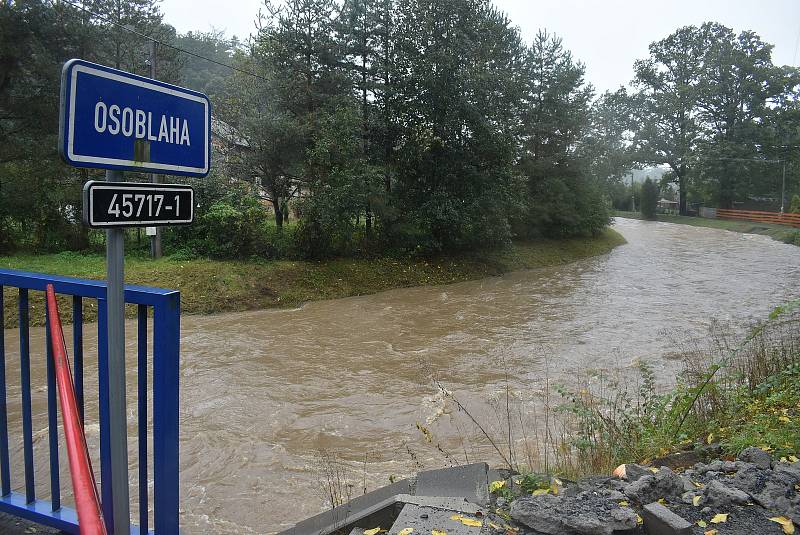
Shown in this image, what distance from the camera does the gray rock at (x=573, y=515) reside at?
8.71 ft

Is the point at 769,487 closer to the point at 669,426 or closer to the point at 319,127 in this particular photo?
the point at 669,426

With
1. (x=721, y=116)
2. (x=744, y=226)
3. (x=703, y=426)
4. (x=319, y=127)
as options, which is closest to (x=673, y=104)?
(x=721, y=116)

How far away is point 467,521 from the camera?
2.85 meters

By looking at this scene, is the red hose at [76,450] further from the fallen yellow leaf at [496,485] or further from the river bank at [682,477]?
the fallen yellow leaf at [496,485]

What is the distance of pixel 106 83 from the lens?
6.28 ft

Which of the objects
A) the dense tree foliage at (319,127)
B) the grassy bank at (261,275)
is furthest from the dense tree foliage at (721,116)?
the grassy bank at (261,275)

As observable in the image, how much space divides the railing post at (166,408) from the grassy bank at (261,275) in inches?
374

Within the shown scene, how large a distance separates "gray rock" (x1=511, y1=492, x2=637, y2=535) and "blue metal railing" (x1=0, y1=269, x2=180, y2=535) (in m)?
1.59

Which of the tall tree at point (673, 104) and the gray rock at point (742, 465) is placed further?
the tall tree at point (673, 104)

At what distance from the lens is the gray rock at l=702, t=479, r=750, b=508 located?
117 inches

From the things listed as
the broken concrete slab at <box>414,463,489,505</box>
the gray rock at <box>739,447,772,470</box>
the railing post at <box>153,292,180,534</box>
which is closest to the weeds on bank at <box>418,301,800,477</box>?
the gray rock at <box>739,447,772,470</box>

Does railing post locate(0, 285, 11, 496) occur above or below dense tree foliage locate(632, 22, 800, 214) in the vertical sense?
below

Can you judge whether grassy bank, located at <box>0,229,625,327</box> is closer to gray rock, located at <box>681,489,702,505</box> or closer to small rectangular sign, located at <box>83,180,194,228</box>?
small rectangular sign, located at <box>83,180,194,228</box>

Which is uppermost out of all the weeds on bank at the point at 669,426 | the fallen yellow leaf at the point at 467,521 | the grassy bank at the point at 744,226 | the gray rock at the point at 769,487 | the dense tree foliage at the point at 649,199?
the dense tree foliage at the point at 649,199
